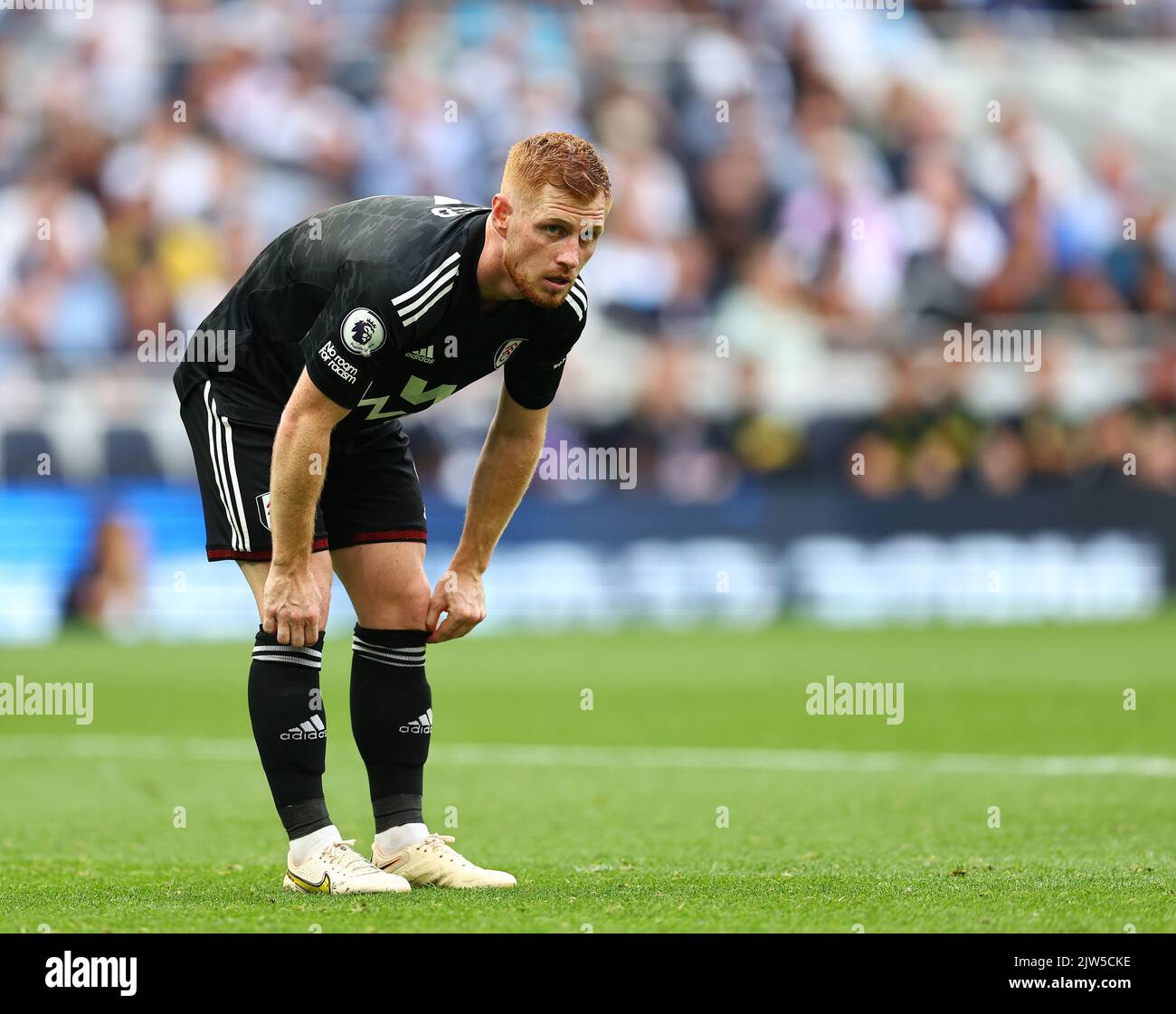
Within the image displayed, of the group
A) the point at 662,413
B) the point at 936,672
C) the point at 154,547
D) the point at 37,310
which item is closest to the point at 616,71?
the point at 662,413

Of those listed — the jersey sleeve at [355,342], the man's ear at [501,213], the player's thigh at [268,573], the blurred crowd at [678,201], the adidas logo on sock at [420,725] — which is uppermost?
the blurred crowd at [678,201]

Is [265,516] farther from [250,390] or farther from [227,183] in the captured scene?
[227,183]

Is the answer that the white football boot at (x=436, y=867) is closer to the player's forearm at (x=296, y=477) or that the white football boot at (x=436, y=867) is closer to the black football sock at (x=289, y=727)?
the black football sock at (x=289, y=727)

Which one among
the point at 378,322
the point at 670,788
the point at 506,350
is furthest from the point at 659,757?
the point at 378,322

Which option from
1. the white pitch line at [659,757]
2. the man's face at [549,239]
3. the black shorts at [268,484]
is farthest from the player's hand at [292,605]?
the white pitch line at [659,757]

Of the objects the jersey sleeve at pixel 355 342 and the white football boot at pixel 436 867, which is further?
the white football boot at pixel 436 867

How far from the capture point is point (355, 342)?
5.05 meters

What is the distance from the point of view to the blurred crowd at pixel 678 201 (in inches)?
663

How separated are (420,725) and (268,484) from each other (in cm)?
92

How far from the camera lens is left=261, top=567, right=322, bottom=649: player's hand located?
525cm

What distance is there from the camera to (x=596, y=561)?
15.9 metres

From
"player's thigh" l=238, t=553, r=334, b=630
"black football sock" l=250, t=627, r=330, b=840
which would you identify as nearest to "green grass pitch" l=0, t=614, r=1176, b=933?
"black football sock" l=250, t=627, r=330, b=840

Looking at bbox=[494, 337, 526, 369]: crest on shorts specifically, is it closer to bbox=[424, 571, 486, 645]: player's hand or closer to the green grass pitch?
bbox=[424, 571, 486, 645]: player's hand

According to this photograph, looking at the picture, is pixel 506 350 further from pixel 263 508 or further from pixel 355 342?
pixel 263 508
